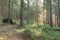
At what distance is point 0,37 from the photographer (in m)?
13.6

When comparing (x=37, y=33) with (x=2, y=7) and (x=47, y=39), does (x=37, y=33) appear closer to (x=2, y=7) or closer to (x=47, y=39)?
(x=47, y=39)

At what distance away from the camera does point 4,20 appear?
23406 millimetres

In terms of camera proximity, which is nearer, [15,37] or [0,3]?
[15,37]

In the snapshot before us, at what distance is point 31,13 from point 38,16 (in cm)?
344

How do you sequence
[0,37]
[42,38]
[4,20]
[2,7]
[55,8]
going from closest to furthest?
[0,37]
[42,38]
[4,20]
[2,7]
[55,8]

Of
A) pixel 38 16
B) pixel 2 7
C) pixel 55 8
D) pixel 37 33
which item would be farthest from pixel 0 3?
pixel 55 8

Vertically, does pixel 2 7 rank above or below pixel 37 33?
above

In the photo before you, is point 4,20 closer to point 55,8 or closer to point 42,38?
point 42,38

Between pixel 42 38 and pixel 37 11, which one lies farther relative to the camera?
pixel 37 11

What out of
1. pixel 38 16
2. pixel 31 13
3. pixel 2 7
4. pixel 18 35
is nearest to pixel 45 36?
pixel 18 35

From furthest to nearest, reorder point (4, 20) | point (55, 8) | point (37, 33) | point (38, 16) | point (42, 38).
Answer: point (55, 8)
point (38, 16)
point (4, 20)
point (37, 33)
point (42, 38)

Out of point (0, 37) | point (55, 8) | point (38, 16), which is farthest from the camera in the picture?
point (55, 8)

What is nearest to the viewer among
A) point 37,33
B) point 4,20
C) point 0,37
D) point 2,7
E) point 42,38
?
point 0,37

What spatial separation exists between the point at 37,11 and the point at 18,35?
2277cm
